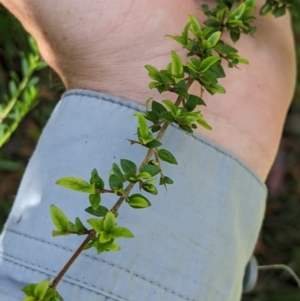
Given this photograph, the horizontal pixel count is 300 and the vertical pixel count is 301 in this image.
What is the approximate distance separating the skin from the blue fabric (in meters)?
0.06

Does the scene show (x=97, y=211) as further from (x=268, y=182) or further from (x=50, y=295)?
(x=268, y=182)

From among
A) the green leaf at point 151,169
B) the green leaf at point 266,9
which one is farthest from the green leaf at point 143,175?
the green leaf at point 266,9

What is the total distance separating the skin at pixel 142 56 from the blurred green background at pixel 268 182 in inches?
16.5

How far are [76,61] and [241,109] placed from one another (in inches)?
11.3

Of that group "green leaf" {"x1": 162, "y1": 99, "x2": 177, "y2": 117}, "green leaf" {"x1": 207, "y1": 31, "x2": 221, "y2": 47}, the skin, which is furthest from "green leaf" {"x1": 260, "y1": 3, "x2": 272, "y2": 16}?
"green leaf" {"x1": 162, "y1": 99, "x2": 177, "y2": 117}

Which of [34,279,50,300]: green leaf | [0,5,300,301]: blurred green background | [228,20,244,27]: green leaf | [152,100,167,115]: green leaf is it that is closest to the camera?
[34,279,50,300]: green leaf

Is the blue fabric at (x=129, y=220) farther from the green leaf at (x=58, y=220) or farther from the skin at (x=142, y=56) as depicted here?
the green leaf at (x=58, y=220)

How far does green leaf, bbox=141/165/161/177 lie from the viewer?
494mm

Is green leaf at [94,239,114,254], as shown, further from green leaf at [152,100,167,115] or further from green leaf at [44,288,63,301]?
green leaf at [152,100,167,115]

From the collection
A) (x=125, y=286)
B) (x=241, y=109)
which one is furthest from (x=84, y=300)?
(x=241, y=109)

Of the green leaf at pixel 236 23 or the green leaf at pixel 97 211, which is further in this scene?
the green leaf at pixel 236 23

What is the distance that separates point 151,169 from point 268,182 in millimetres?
913

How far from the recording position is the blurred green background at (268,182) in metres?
1.25

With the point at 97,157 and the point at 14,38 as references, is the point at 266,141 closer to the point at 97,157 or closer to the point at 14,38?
the point at 97,157
